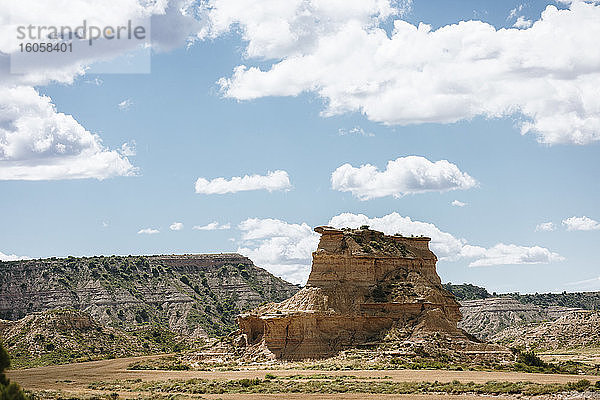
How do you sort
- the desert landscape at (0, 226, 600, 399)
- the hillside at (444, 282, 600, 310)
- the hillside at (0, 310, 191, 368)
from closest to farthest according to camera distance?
the desert landscape at (0, 226, 600, 399) < the hillside at (0, 310, 191, 368) < the hillside at (444, 282, 600, 310)

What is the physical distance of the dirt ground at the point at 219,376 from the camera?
47812 millimetres

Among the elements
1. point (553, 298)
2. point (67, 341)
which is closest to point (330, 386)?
point (67, 341)

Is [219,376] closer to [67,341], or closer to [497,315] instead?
[67,341]

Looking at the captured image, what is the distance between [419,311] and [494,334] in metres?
67.2

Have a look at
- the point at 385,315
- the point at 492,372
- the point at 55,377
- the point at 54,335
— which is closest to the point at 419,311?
the point at 385,315

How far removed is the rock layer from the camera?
6875 centimetres

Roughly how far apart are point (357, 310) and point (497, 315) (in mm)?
79371

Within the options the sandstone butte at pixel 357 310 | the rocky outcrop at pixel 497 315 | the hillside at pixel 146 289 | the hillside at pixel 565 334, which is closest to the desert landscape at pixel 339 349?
the sandstone butte at pixel 357 310

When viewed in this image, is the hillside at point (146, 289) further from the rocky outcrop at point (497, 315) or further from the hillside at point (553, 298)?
the hillside at point (553, 298)

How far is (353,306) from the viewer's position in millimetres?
70625

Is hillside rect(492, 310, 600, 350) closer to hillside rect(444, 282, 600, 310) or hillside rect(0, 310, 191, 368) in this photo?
hillside rect(0, 310, 191, 368)

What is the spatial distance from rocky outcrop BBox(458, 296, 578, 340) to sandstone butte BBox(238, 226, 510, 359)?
210 ft

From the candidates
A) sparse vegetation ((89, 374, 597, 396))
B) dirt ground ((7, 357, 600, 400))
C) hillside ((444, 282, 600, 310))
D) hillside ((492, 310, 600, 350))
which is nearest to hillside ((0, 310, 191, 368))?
dirt ground ((7, 357, 600, 400))

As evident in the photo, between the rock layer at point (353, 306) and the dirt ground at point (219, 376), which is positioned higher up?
the rock layer at point (353, 306)
